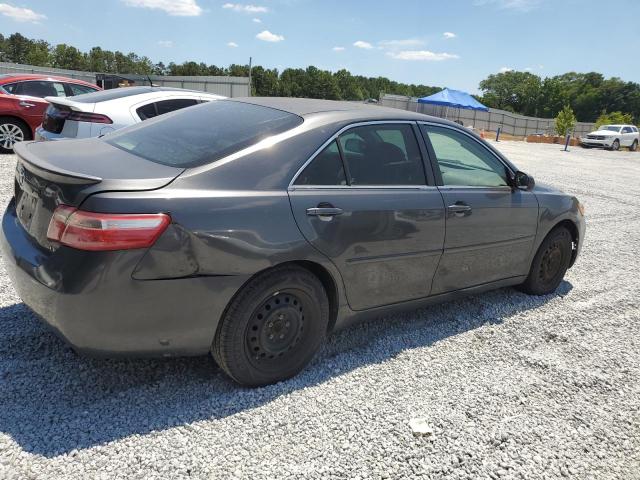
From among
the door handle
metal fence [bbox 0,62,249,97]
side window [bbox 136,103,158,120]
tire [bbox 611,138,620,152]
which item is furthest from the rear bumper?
tire [bbox 611,138,620,152]

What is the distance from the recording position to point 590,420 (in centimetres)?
299

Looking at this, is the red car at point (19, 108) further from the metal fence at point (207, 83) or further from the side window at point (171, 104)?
the metal fence at point (207, 83)

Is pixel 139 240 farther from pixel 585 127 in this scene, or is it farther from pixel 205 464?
pixel 585 127

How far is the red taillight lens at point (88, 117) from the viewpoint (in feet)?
21.7

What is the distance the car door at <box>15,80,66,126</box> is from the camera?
30.6 feet

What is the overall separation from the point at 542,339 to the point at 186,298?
2824 millimetres

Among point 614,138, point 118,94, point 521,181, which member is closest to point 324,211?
point 521,181

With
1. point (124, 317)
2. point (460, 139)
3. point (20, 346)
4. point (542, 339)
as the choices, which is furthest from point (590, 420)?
point (20, 346)

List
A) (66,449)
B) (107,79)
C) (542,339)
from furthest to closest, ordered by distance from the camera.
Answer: (107,79)
(542,339)
(66,449)

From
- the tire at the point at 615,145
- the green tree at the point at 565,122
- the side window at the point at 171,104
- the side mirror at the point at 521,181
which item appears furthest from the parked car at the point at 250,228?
the green tree at the point at 565,122

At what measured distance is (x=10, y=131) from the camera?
9.33 meters

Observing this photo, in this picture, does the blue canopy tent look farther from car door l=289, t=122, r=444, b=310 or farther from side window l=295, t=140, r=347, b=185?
side window l=295, t=140, r=347, b=185

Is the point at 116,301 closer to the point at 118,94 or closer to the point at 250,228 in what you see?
the point at 250,228

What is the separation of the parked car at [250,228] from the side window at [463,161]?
0.05 ft
